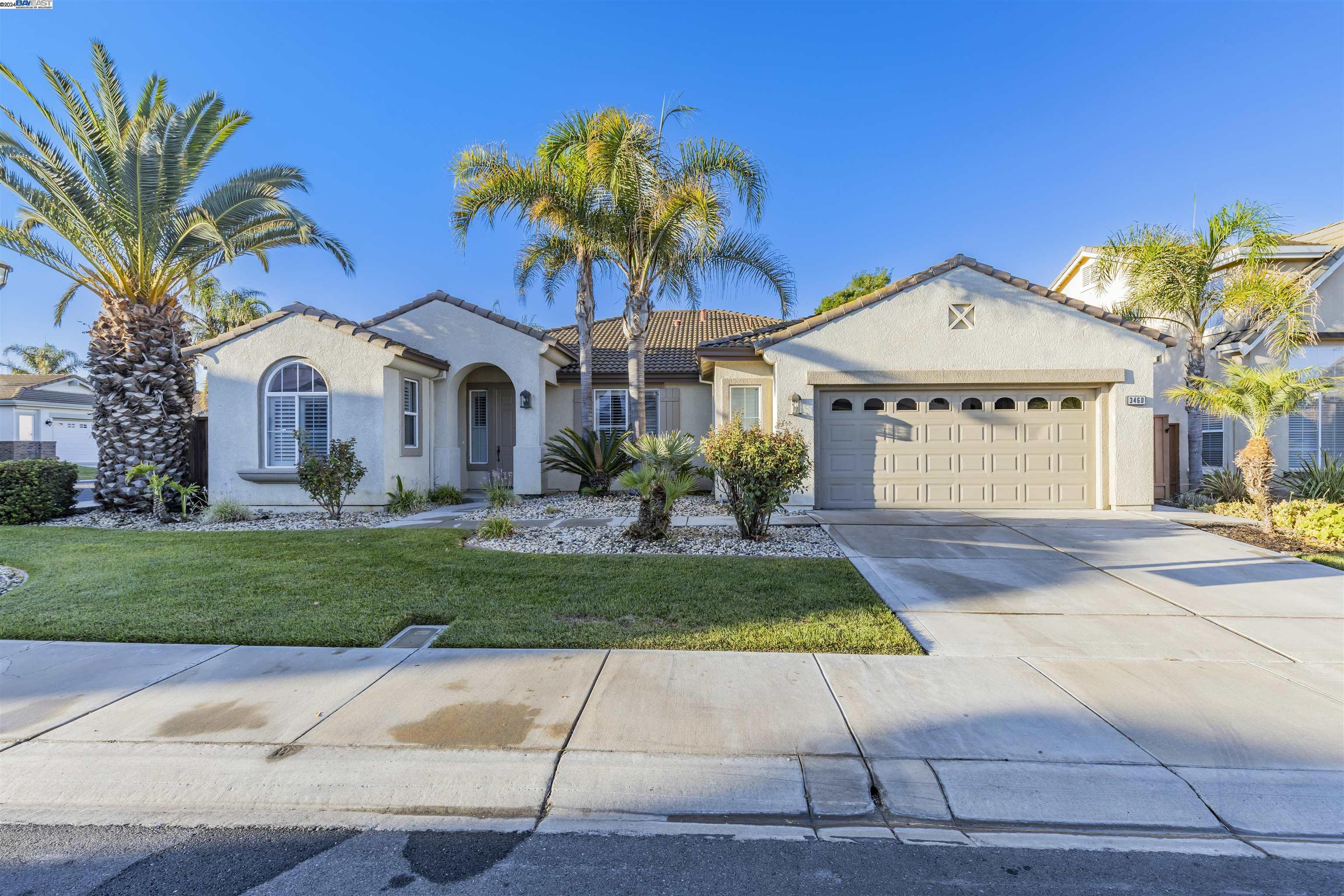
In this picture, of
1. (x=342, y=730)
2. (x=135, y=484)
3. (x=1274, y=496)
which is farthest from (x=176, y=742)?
(x=1274, y=496)

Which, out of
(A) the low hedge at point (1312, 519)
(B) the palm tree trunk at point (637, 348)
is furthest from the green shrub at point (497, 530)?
(A) the low hedge at point (1312, 519)

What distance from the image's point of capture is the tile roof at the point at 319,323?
1177cm

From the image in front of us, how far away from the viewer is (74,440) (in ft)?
112

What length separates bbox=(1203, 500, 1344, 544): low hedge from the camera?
28.9 ft

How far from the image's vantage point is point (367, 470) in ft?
38.9

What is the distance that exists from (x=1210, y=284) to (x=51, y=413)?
153ft

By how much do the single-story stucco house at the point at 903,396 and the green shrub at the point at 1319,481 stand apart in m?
2.32

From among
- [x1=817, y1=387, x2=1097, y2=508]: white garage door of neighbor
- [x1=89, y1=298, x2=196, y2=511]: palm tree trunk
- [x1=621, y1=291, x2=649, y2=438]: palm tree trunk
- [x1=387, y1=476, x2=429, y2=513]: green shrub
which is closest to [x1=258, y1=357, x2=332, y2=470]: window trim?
[x1=387, y1=476, x2=429, y2=513]: green shrub

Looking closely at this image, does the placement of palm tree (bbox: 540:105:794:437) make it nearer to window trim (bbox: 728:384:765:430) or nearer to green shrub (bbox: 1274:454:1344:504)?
window trim (bbox: 728:384:765:430)

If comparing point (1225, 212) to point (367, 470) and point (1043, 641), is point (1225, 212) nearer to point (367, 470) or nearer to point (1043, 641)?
point (1043, 641)

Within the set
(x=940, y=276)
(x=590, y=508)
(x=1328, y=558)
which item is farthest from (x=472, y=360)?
(x=1328, y=558)

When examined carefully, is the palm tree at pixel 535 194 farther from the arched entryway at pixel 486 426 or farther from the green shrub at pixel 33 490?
the green shrub at pixel 33 490

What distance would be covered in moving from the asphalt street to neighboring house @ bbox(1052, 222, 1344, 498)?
12148mm

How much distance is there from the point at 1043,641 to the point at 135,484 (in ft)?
48.0
